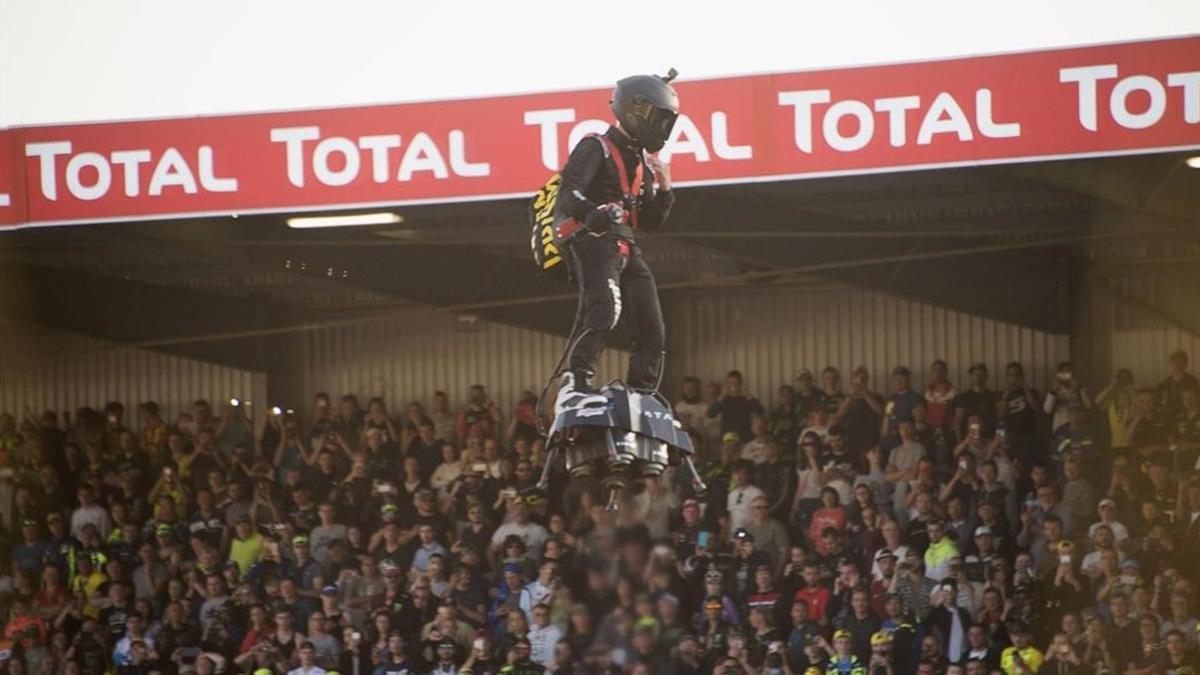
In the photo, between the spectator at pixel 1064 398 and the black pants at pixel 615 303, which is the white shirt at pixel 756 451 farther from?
the black pants at pixel 615 303

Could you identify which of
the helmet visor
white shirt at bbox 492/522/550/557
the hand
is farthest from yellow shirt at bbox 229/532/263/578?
the helmet visor

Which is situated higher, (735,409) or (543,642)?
(735,409)

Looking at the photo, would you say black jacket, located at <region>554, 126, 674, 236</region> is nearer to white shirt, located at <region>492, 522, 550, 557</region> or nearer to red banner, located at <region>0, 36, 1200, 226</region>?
red banner, located at <region>0, 36, 1200, 226</region>

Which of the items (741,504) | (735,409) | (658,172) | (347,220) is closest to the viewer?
(658,172)

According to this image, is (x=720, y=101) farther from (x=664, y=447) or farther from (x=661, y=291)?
(x=664, y=447)

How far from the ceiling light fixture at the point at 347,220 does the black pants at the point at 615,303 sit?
30.9 ft

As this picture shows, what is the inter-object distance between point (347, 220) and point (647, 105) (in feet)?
33.4

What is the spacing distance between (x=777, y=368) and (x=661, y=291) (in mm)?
1437

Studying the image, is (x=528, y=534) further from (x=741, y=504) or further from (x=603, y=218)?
(x=603, y=218)

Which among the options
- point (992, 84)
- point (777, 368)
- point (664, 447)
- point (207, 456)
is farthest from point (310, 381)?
point (664, 447)

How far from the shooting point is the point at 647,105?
8.44 m

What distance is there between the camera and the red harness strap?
28.2 ft

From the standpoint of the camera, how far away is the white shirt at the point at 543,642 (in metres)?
17.6

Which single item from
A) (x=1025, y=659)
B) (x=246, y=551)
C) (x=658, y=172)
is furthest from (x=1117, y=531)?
(x=658, y=172)
